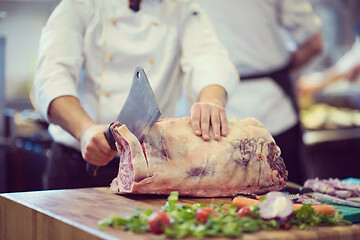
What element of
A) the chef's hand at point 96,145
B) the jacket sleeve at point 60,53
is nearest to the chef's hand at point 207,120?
the chef's hand at point 96,145

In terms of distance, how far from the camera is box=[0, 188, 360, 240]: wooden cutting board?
4.43ft

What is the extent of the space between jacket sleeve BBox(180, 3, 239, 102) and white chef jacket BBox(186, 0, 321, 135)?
0.85m

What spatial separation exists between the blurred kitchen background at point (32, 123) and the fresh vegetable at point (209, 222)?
2.16m

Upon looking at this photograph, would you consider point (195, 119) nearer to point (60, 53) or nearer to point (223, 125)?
point (223, 125)

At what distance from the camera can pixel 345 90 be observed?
22.7 ft

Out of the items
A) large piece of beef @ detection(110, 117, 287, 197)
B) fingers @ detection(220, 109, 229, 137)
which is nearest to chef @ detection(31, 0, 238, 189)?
fingers @ detection(220, 109, 229, 137)

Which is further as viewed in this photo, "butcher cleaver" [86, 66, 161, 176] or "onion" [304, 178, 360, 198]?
"onion" [304, 178, 360, 198]

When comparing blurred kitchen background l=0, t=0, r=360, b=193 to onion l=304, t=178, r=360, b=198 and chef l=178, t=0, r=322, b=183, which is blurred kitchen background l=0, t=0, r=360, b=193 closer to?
chef l=178, t=0, r=322, b=183

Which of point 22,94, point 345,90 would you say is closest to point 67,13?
point 22,94

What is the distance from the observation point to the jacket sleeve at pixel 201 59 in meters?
2.28

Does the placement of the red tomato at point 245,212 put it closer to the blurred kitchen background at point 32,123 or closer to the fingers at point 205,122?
the fingers at point 205,122

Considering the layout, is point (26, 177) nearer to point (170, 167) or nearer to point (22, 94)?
point (22, 94)

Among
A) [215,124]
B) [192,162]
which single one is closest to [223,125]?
[215,124]

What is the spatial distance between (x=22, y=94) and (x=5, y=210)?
3455mm
